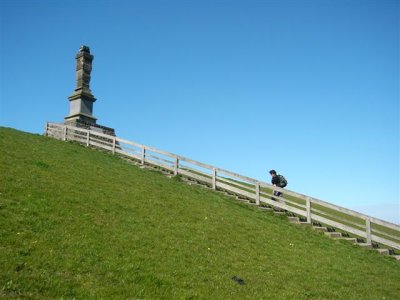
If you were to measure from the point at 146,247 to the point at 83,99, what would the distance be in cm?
2489

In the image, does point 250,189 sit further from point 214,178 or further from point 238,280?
point 238,280

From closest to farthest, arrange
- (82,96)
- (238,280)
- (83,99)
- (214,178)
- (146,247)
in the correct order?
(238,280) → (146,247) → (214,178) → (82,96) → (83,99)

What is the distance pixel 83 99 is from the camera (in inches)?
1288

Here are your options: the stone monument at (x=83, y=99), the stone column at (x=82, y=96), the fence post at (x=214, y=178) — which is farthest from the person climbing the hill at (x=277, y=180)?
the stone column at (x=82, y=96)

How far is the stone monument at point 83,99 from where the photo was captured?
106 feet

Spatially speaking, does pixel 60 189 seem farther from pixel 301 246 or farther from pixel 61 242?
pixel 301 246

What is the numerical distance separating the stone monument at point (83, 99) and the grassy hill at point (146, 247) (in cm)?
1386

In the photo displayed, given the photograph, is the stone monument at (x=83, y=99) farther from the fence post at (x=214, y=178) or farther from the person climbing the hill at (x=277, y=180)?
the person climbing the hill at (x=277, y=180)

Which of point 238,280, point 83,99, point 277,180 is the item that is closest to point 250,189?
point 277,180

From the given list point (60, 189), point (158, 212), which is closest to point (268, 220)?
point (158, 212)

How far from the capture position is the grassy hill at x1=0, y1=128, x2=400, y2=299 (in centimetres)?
808

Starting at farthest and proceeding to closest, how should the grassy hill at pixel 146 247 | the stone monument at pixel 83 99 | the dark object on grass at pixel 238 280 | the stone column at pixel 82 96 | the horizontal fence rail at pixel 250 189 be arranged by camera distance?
the stone column at pixel 82 96 → the stone monument at pixel 83 99 → the horizontal fence rail at pixel 250 189 → the dark object on grass at pixel 238 280 → the grassy hill at pixel 146 247

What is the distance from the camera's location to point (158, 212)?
1396 centimetres

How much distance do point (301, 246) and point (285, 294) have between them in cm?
535
